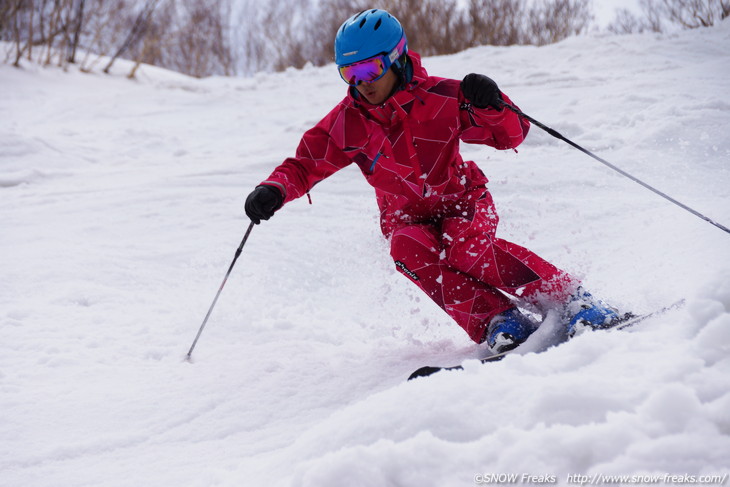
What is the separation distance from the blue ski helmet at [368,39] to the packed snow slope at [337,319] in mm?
1202

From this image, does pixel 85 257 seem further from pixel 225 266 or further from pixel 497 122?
pixel 497 122

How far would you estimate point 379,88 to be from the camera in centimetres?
228

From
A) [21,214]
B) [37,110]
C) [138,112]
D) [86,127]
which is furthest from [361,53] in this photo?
[37,110]

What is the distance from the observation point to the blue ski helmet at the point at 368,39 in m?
2.23

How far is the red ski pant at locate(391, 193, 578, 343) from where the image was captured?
2193mm

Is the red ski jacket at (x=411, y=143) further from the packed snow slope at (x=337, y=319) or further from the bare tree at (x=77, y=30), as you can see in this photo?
the bare tree at (x=77, y=30)

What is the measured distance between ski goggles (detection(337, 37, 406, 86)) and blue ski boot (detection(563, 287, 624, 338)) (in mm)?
1110

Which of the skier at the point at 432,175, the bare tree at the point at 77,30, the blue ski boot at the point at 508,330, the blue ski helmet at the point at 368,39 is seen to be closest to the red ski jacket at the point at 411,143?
the skier at the point at 432,175

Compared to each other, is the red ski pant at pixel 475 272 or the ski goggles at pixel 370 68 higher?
the ski goggles at pixel 370 68

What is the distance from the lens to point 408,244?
231cm

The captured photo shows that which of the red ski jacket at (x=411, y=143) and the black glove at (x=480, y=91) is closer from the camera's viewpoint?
the black glove at (x=480, y=91)

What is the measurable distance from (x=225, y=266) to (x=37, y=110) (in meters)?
6.45

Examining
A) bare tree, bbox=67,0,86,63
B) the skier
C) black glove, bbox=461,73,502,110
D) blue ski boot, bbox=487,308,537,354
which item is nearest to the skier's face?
the skier

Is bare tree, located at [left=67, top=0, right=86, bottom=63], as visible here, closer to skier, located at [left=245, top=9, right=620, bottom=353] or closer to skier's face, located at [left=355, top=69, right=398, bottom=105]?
skier, located at [left=245, top=9, right=620, bottom=353]
